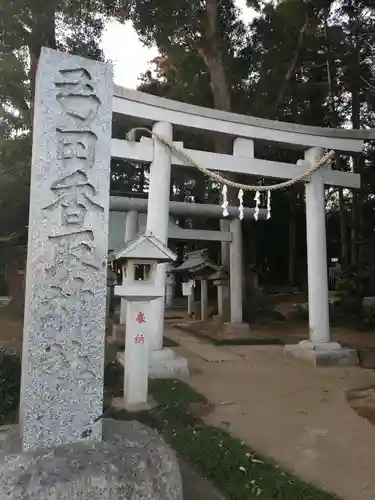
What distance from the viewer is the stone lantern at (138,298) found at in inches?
226

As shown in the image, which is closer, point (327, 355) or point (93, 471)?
point (93, 471)

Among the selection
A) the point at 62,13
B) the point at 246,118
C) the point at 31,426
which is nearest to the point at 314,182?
the point at 246,118

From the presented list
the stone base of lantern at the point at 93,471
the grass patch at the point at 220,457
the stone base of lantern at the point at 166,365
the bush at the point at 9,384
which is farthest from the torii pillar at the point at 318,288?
the stone base of lantern at the point at 93,471

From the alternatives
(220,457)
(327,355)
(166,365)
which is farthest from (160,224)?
(220,457)

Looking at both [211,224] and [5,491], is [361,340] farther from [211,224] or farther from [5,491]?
[211,224]

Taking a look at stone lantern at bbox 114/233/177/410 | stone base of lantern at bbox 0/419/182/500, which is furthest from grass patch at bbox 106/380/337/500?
stone base of lantern at bbox 0/419/182/500

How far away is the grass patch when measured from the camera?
3428mm

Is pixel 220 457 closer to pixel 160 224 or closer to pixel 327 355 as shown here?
pixel 160 224

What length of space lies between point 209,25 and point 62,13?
4614 mm

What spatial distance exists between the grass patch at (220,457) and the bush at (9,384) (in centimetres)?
122

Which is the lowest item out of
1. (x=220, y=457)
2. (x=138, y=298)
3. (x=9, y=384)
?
(x=220, y=457)

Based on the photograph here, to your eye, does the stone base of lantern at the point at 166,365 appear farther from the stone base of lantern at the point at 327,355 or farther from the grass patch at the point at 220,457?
the stone base of lantern at the point at 327,355

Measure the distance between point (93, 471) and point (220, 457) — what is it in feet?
6.54

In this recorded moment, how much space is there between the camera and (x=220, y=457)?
160 inches
